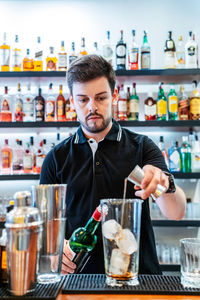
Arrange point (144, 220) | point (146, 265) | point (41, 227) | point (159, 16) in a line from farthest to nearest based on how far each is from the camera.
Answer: point (159, 16) < point (144, 220) < point (146, 265) < point (41, 227)

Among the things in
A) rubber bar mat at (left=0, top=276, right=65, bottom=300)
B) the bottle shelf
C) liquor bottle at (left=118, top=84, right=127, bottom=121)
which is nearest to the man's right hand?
rubber bar mat at (left=0, top=276, right=65, bottom=300)

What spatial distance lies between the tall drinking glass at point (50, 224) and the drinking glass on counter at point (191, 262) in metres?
0.32

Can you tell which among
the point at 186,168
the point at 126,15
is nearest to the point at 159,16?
the point at 126,15

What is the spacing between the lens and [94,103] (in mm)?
1561

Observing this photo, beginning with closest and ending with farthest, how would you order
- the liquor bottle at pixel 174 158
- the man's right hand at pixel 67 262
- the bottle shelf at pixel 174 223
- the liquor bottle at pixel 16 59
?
the man's right hand at pixel 67 262 → the bottle shelf at pixel 174 223 → the liquor bottle at pixel 174 158 → the liquor bottle at pixel 16 59

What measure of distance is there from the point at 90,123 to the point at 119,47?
65.8 inches

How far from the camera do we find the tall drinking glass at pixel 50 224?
3.18 ft

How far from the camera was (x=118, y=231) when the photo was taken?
0.97m

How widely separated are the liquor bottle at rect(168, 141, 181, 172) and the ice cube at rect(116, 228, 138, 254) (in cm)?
206

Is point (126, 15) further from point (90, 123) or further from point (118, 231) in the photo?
point (118, 231)

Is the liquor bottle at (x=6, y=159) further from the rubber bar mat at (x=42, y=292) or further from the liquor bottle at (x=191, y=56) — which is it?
the rubber bar mat at (x=42, y=292)

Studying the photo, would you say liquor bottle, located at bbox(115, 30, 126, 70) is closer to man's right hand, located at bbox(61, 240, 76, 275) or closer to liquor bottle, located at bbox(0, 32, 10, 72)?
liquor bottle, located at bbox(0, 32, 10, 72)

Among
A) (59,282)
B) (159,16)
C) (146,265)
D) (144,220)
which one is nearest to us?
(59,282)

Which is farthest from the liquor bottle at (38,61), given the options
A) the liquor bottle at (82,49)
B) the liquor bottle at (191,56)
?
the liquor bottle at (191,56)
